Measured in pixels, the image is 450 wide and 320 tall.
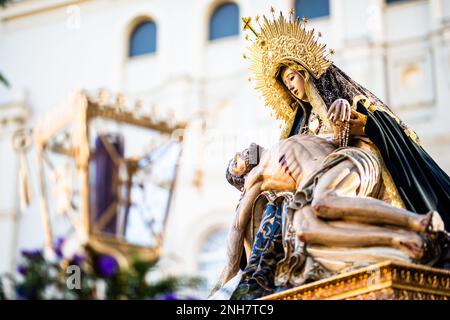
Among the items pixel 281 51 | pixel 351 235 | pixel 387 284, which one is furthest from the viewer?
pixel 281 51

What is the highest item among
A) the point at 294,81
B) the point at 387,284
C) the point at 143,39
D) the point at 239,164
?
the point at 143,39

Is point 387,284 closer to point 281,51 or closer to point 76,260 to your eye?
point 281,51

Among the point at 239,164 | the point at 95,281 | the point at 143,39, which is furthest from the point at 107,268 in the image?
the point at 143,39

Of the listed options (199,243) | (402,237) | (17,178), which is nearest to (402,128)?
(402,237)

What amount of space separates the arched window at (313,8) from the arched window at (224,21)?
189cm

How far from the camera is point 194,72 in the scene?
80.1 feet

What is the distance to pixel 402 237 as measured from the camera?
151 inches

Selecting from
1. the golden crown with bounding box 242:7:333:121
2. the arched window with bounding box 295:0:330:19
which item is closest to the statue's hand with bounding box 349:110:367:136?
the golden crown with bounding box 242:7:333:121

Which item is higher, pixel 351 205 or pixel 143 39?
pixel 143 39

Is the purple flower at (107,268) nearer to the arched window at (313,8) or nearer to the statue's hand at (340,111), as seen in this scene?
the statue's hand at (340,111)

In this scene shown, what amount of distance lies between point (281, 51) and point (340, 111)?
2.06 feet

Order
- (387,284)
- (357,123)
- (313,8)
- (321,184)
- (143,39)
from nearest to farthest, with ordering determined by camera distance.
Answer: (387,284) < (321,184) < (357,123) < (313,8) < (143,39)
